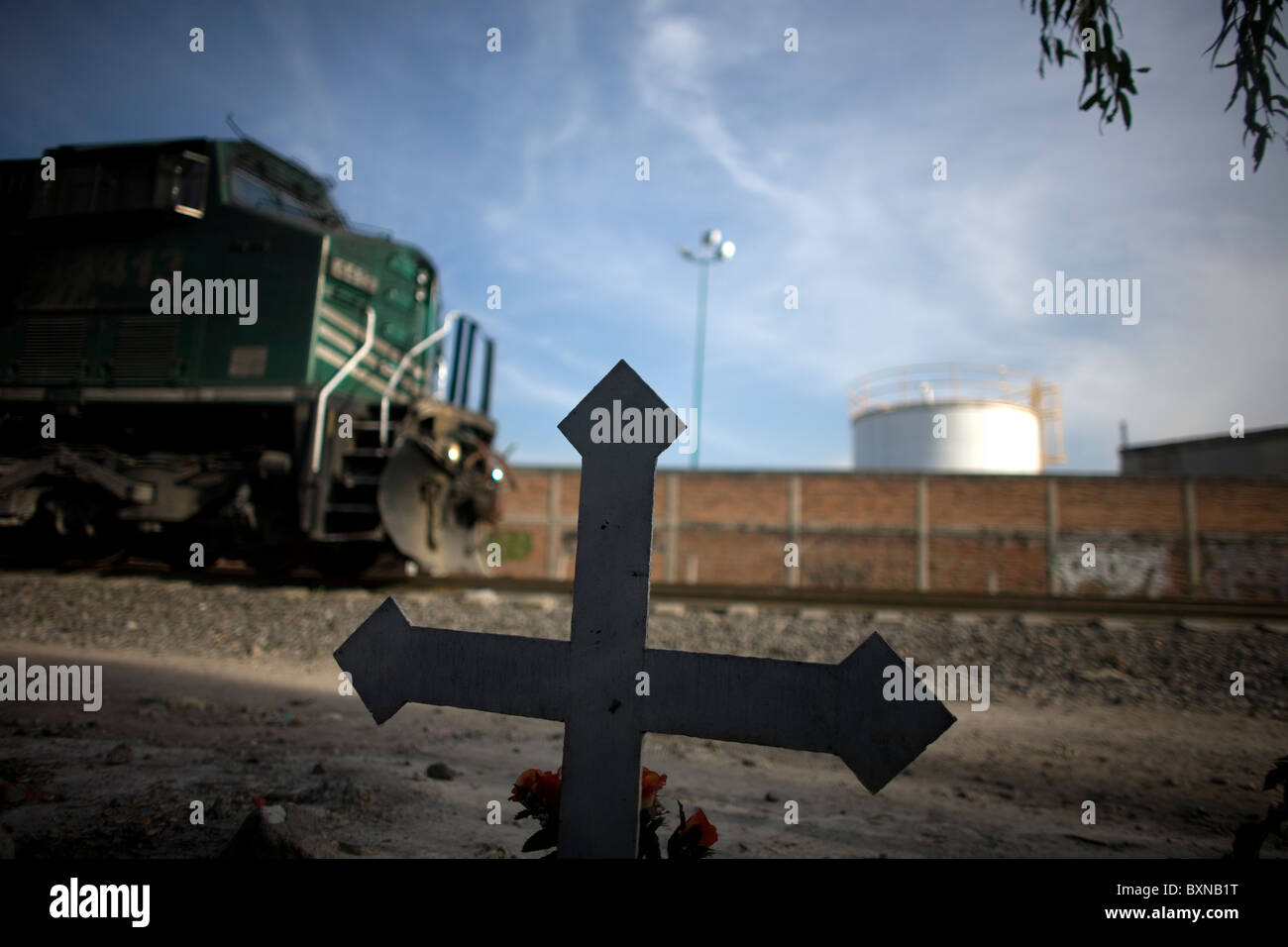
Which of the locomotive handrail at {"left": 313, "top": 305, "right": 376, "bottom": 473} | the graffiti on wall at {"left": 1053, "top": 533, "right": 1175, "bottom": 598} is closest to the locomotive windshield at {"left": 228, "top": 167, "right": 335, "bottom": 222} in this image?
the locomotive handrail at {"left": 313, "top": 305, "right": 376, "bottom": 473}

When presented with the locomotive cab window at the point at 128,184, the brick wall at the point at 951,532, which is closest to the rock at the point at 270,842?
the locomotive cab window at the point at 128,184

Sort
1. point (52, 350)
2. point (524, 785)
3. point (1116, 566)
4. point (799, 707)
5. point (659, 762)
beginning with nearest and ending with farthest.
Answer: point (799, 707) → point (524, 785) → point (659, 762) → point (52, 350) → point (1116, 566)

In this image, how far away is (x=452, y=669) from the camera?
1687mm

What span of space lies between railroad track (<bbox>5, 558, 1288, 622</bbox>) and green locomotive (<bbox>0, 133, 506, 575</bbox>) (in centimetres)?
32

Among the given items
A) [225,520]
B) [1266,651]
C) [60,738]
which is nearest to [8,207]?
[225,520]

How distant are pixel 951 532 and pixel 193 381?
48.9ft

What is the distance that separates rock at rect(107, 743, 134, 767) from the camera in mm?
3051

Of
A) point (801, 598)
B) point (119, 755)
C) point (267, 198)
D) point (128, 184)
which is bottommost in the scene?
point (119, 755)

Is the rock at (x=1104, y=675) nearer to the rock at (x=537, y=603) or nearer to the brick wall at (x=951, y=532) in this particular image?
the rock at (x=537, y=603)

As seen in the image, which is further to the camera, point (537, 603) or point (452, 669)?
point (537, 603)

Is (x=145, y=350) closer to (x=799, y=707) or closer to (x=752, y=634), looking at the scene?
(x=752, y=634)

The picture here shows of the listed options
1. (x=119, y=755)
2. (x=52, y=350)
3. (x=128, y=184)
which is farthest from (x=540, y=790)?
(x=52, y=350)

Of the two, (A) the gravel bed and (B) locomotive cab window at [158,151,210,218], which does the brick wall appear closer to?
(A) the gravel bed
